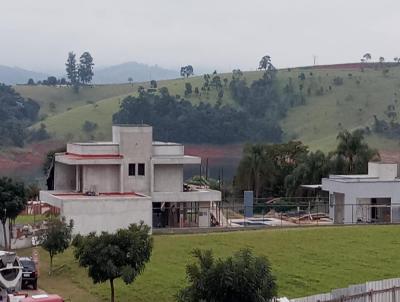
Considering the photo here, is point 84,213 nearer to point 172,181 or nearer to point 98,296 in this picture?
point 172,181

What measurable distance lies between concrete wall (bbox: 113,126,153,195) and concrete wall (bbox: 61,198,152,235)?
245 inches

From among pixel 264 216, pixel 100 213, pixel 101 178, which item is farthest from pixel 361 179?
pixel 100 213

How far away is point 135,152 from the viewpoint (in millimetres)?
50719

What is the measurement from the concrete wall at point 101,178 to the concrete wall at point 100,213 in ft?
20.6

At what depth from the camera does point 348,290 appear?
24.6 m

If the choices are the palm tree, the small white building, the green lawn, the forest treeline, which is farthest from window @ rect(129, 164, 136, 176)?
the forest treeline

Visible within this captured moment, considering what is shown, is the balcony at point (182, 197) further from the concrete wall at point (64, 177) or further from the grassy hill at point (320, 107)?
the grassy hill at point (320, 107)

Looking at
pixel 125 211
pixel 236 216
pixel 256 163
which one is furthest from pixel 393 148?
pixel 125 211

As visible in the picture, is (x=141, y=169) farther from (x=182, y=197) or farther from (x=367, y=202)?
(x=367, y=202)

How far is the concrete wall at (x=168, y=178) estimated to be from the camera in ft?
169

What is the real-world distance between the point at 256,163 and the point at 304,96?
10550 centimetres

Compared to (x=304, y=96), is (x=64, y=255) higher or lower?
lower

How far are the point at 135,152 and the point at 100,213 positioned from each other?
292 inches

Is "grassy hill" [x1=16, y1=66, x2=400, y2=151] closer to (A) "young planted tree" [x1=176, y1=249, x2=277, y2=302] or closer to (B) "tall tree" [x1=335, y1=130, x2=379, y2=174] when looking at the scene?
(B) "tall tree" [x1=335, y1=130, x2=379, y2=174]
